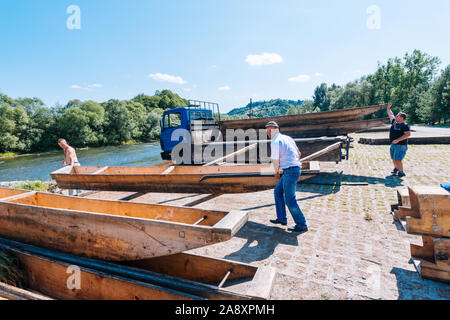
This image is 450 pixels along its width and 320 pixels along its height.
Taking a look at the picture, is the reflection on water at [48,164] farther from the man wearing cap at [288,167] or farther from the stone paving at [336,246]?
the man wearing cap at [288,167]

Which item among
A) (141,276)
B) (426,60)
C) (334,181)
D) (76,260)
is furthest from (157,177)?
(426,60)

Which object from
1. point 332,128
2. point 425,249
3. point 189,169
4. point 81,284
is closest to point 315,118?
point 332,128

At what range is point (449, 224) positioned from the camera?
7.26 feet

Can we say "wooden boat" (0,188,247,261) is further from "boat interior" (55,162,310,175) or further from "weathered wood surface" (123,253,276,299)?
"boat interior" (55,162,310,175)

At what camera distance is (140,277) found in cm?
229

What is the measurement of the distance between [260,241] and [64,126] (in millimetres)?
51201

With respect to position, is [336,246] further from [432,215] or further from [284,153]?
[284,153]

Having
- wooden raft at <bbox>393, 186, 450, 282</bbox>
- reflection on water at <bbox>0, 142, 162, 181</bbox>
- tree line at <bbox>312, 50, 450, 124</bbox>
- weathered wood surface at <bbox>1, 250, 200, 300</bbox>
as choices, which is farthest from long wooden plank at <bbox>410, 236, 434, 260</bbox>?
tree line at <bbox>312, 50, 450, 124</bbox>

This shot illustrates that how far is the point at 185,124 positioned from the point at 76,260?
8.02 meters

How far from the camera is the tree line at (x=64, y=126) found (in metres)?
38.7

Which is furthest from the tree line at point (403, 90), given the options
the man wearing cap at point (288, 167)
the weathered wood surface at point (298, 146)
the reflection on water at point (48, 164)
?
the man wearing cap at point (288, 167)

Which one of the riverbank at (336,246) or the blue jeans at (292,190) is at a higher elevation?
the blue jeans at (292,190)

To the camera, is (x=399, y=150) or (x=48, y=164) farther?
(x=48, y=164)

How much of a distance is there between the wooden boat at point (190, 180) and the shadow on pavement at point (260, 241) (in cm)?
73
